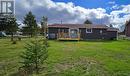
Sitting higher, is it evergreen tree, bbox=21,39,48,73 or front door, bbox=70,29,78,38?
front door, bbox=70,29,78,38

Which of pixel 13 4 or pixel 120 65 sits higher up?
pixel 13 4

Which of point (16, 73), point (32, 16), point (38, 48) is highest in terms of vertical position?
point (32, 16)

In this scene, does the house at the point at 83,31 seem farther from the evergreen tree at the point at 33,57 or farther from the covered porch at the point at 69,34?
the evergreen tree at the point at 33,57

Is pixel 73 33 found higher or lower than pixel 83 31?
lower

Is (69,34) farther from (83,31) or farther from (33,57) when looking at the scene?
(33,57)

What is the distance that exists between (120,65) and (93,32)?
98.1 ft

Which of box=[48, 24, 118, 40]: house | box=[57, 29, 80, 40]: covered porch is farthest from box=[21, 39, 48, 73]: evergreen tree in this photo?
box=[48, 24, 118, 40]: house

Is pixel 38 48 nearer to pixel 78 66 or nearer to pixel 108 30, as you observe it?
pixel 78 66

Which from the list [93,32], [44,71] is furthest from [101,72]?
[93,32]

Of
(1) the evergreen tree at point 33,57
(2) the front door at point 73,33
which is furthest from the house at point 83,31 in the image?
(1) the evergreen tree at point 33,57

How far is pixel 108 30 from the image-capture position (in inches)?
1730

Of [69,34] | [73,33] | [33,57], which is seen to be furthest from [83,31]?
[33,57]

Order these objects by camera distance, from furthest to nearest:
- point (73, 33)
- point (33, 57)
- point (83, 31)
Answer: point (83, 31)
point (73, 33)
point (33, 57)

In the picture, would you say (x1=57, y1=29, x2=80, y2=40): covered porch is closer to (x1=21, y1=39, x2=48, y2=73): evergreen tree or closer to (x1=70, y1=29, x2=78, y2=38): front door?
(x1=70, y1=29, x2=78, y2=38): front door
